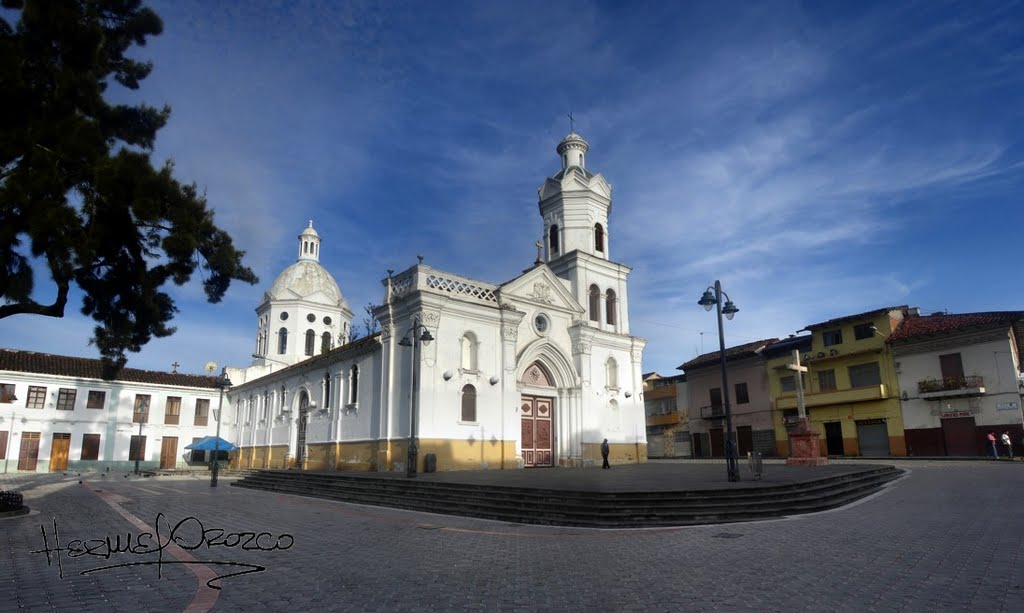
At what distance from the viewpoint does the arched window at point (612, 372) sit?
29.8 metres

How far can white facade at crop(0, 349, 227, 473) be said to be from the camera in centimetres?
3725

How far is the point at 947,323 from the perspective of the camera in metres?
33.9

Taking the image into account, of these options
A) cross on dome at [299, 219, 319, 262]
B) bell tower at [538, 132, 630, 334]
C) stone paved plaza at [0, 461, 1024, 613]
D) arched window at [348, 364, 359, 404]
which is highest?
cross on dome at [299, 219, 319, 262]

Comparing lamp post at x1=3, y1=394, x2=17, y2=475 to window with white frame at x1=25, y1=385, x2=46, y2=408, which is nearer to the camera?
lamp post at x1=3, y1=394, x2=17, y2=475

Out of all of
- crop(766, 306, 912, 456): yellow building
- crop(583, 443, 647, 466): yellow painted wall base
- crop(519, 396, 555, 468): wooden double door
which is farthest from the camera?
crop(766, 306, 912, 456): yellow building

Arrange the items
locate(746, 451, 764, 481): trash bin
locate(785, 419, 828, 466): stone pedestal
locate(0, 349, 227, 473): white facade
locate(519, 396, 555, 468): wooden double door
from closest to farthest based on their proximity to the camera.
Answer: locate(746, 451, 764, 481): trash bin → locate(785, 419, 828, 466): stone pedestal → locate(519, 396, 555, 468): wooden double door → locate(0, 349, 227, 473): white facade

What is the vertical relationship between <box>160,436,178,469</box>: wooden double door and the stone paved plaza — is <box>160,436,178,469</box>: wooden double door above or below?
above

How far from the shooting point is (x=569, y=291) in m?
28.8

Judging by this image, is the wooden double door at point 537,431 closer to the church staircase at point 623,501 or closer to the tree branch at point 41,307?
the church staircase at point 623,501

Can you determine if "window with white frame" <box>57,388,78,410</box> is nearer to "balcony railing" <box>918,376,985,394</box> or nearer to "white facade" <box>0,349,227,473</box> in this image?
A: "white facade" <box>0,349,227,473</box>

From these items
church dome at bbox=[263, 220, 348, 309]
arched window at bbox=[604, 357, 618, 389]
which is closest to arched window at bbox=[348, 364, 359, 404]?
arched window at bbox=[604, 357, 618, 389]

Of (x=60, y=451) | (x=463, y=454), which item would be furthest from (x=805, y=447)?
(x=60, y=451)

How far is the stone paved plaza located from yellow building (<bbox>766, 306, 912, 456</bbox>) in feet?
80.6

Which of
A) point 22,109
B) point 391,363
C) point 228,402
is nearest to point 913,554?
point 22,109
